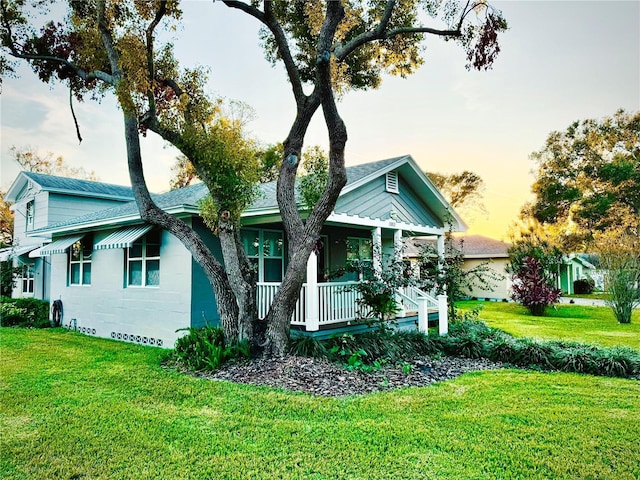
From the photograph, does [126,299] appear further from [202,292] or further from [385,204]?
[385,204]

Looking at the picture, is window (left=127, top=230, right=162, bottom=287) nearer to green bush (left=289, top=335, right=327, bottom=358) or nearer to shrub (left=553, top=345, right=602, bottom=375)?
green bush (left=289, top=335, right=327, bottom=358)

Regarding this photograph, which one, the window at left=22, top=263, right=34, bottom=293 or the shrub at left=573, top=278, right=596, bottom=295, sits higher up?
the window at left=22, top=263, right=34, bottom=293

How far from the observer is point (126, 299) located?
12258 mm

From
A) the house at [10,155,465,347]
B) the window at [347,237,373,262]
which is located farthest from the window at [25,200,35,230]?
the window at [347,237,373,262]

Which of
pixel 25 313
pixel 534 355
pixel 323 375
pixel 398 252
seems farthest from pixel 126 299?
pixel 534 355

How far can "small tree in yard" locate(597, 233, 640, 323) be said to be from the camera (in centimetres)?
1616

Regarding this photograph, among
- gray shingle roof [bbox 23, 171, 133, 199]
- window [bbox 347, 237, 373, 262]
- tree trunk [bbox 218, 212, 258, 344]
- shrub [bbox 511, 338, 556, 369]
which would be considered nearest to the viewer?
tree trunk [bbox 218, 212, 258, 344]

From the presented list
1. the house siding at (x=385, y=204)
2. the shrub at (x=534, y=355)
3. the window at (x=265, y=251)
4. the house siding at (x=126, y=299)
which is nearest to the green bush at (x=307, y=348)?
the house siding at (x=126, y=299)

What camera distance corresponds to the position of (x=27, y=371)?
26.4 ft

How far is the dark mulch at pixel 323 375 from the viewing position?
6.78 metres

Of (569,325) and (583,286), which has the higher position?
(583,286)

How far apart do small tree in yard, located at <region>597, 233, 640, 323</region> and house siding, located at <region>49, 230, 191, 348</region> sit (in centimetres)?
1568

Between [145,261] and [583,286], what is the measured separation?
33.5m

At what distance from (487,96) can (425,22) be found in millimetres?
3928
